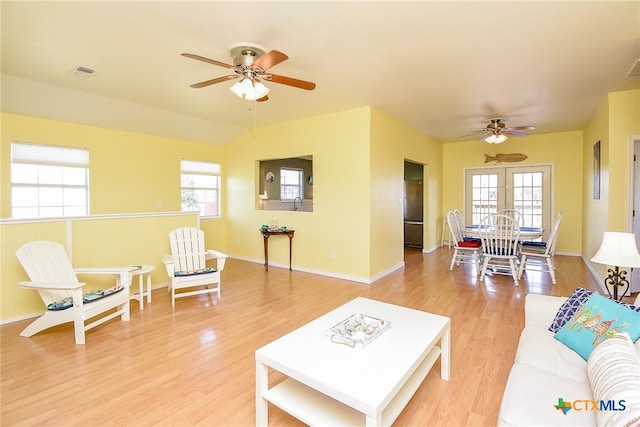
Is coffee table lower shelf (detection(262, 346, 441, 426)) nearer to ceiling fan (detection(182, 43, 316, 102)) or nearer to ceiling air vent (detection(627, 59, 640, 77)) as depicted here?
ceiling fan (detection(182, 43, 316, 102))

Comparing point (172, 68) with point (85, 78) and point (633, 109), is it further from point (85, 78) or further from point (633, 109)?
point (633, 109)

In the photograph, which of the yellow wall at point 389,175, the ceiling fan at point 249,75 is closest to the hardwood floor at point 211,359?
the yellow wall at point 389,175

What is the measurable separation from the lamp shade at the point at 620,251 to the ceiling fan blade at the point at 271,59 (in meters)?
2.64

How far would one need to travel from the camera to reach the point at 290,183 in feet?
26.9

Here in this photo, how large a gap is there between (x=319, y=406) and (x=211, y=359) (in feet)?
3.91

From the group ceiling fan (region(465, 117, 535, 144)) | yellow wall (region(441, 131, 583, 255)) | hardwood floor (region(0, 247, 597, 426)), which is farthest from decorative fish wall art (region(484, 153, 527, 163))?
hardwood floor (region(0, 247, 597, 426))

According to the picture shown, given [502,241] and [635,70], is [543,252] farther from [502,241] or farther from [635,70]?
[635,70]

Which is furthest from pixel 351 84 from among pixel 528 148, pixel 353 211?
pixel 528 148

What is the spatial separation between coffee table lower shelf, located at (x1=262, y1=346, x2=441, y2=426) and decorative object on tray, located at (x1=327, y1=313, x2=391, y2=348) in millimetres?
313

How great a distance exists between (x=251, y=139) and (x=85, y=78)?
295cm

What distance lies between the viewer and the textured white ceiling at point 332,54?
2197mm

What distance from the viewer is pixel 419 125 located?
5672 mm

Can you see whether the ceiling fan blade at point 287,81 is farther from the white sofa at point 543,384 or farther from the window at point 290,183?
the window at point 290,183

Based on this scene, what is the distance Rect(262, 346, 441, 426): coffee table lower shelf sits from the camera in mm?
1520
